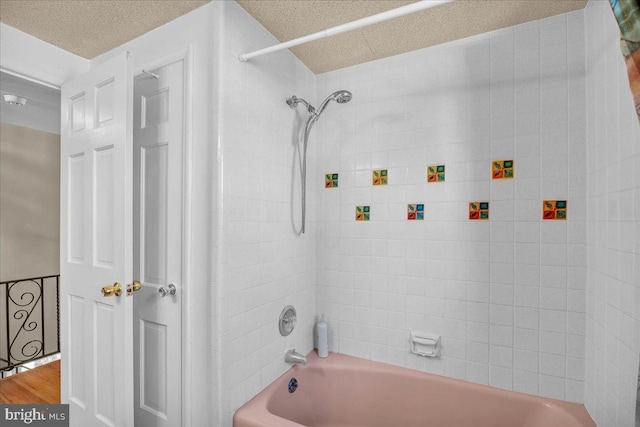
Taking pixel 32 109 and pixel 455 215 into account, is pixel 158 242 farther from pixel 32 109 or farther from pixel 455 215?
pixel 32 109

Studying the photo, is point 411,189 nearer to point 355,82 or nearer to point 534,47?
point 355,82

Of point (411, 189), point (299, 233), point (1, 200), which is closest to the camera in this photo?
point (411, 189)

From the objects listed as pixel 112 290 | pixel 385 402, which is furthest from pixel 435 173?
pixel 112 290

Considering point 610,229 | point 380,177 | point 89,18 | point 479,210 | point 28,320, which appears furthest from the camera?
point 28,320

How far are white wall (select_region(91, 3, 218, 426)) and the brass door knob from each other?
0.84 ft

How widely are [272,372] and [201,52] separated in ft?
5.04

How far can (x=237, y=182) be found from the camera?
1.35 meters

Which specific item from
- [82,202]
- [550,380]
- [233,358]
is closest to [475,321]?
[550,380]

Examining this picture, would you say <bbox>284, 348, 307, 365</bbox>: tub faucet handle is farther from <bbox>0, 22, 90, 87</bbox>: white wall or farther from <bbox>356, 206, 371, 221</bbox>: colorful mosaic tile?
<bbox>0, 22, 90, 87</bbox>: white wall

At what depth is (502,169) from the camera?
1.49 meters

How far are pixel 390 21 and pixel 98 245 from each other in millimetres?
1713

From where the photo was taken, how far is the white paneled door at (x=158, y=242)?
4.63ft

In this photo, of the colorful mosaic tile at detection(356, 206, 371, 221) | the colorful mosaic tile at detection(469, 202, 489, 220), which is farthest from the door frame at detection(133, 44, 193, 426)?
the colorful mosaic tile at detection(469, 202, 489, 220)

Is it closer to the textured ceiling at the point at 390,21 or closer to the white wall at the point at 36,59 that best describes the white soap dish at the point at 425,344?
the textured ceiling at the point at 390,21
